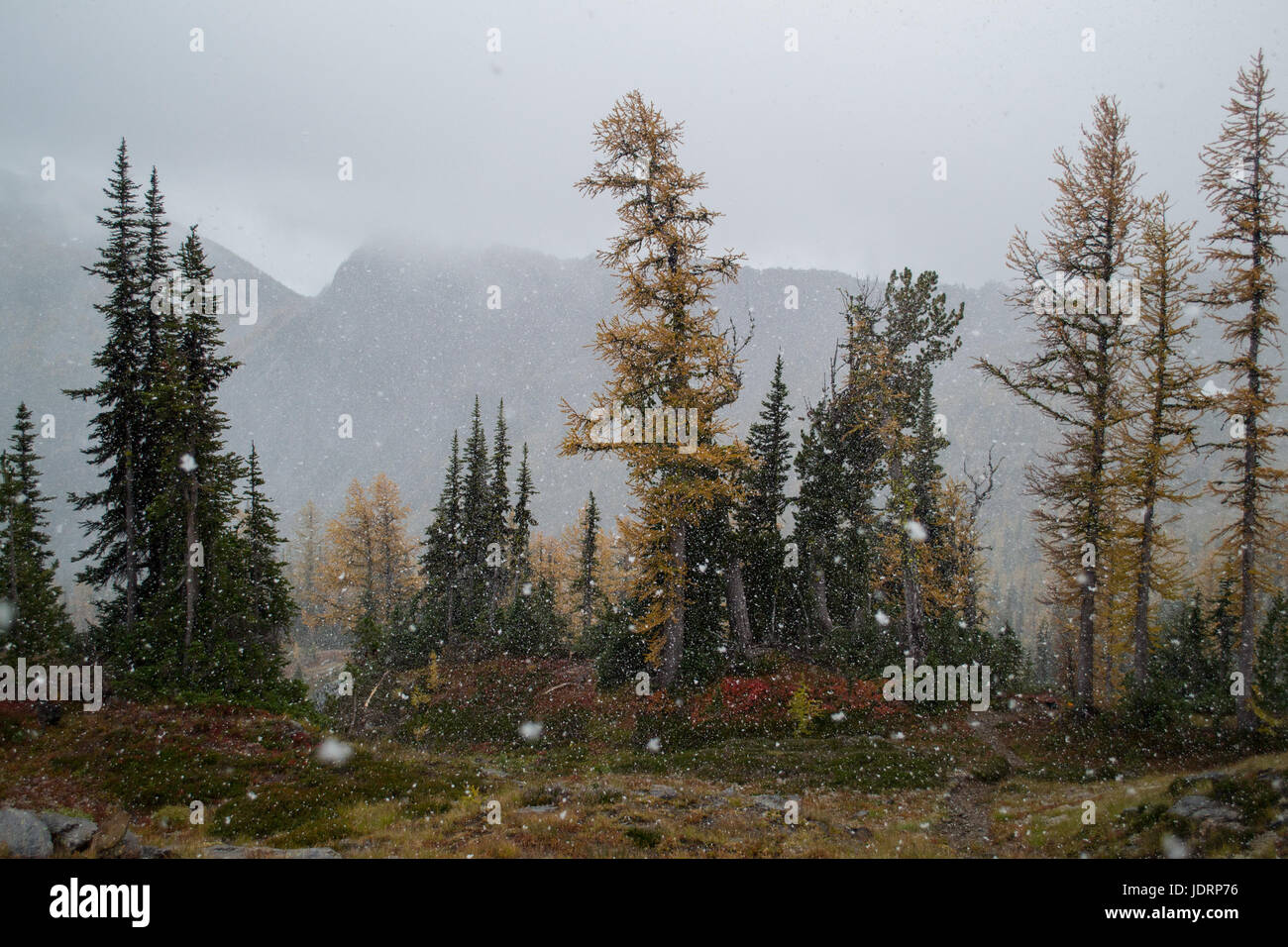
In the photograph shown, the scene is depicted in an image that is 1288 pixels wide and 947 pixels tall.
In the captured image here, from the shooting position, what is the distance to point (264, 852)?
8586 millimetres

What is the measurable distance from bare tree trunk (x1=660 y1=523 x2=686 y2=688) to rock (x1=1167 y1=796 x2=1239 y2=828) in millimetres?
12475

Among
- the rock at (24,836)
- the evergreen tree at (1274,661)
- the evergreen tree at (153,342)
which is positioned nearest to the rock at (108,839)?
the rock at (24,836)

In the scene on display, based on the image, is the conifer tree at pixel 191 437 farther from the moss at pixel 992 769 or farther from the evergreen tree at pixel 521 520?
the moss at pixel 992 769

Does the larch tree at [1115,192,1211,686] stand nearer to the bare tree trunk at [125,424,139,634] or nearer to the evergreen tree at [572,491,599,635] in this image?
the evergreen tree at [572,491,599,635]

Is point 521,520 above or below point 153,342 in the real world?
below

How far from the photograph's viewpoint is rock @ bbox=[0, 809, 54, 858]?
7062mm

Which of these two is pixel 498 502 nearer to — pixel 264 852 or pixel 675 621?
pixel 675 621

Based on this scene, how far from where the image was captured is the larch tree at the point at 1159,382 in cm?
1614

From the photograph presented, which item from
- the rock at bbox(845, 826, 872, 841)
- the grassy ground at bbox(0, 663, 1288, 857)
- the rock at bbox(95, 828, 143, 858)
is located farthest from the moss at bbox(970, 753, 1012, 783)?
the rock at bbox(95, 828, 143, 858)

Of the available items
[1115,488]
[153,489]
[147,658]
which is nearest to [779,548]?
[1115,488]

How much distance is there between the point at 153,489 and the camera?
23.2 metres

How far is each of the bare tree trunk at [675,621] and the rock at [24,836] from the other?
14505 mm

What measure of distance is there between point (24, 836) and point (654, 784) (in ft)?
36.2

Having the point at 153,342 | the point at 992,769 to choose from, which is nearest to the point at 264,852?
the point at 992,769
